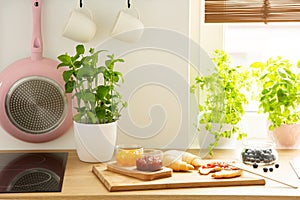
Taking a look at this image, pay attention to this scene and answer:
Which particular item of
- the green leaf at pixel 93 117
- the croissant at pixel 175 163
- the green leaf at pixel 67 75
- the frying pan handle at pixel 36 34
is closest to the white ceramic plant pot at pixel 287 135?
the croissant at pixel 175 163

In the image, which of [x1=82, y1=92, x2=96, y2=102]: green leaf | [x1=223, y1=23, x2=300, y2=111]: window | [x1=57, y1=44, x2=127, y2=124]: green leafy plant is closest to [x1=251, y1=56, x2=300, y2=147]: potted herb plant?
[x1=223, y1=23, x2=300, y2=111]: window

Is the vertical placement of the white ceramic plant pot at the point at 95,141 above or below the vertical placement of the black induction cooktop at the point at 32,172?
above

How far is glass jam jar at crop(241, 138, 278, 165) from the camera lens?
2.05m

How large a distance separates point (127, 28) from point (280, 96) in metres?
0.60

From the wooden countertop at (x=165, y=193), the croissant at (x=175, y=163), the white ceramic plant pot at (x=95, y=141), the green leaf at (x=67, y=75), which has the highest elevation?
the green leaf at (x=67, y=75)

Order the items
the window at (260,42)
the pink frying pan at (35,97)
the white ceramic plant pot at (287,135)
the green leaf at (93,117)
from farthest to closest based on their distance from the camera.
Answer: the window at (260,42) < the white ceramic plant pot at (287,135) < the pink frying pan at (35,97) < the green leaf at (93,117)

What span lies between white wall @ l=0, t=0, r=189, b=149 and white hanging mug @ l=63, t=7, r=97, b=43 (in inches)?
3.5

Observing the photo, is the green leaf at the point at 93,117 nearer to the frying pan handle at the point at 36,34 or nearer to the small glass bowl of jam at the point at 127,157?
the small glass bowl of jam at the point at 127,157

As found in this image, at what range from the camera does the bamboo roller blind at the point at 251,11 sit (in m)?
2.32

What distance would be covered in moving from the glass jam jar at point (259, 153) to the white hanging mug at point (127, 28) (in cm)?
54

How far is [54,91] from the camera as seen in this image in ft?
7.21

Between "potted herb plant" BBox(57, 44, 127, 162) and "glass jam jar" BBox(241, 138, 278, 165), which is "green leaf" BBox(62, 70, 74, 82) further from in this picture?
"glass jam jar" BBox(241, 138, 278, 165)

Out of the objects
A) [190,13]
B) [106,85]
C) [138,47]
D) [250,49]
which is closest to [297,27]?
[250,49]

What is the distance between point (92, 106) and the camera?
2072 millimetres
